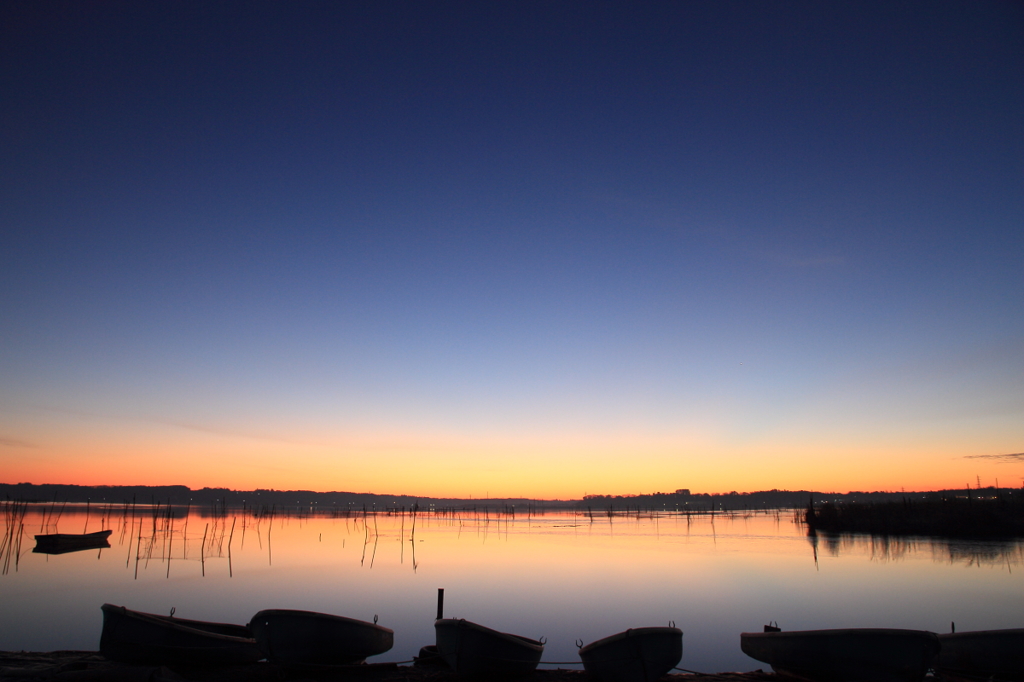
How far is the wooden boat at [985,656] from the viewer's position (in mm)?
10688

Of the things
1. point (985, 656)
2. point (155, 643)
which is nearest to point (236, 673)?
point (155, 643)

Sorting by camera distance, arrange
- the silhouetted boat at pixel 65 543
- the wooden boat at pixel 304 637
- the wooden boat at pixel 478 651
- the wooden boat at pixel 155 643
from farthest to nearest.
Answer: the silhouetted boat at pixel 65 543
the wooden boat at pixel 155 643
the wooden boat at pixel 304 637
the wooden boat at pixel 478 651

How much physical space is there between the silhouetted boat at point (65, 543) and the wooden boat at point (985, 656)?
45.8m

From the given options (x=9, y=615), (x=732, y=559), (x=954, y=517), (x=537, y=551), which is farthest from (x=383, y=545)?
(x=954, y=517)

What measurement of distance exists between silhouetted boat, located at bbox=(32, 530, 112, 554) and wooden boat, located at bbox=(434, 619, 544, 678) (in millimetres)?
39315

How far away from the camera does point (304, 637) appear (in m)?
10.9

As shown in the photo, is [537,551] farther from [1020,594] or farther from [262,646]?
[262,646]

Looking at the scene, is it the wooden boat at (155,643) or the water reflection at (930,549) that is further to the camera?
the water reflection at (930,549)

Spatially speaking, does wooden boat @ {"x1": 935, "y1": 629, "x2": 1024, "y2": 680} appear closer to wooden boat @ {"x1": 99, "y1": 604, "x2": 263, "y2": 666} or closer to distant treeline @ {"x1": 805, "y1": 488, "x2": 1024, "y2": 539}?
wooden boat @ {"x1": 99, "y1": 604, "x2": 263, "y2": 666}

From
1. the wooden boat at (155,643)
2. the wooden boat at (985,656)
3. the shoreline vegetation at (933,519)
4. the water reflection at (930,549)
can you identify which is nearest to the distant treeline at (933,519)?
the shoreline vegetation at (933,519)

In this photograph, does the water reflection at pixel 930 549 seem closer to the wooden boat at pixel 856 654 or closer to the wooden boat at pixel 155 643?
the wooden boat at pixel 856 654

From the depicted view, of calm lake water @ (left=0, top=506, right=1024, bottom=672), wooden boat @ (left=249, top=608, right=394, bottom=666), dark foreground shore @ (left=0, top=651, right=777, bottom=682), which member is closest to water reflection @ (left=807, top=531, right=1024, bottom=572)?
calm lake water @ (left=0, top=506, right=1024, bottom=672)

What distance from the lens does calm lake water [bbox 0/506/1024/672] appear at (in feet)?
63.0

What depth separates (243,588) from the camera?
82.5 feet
